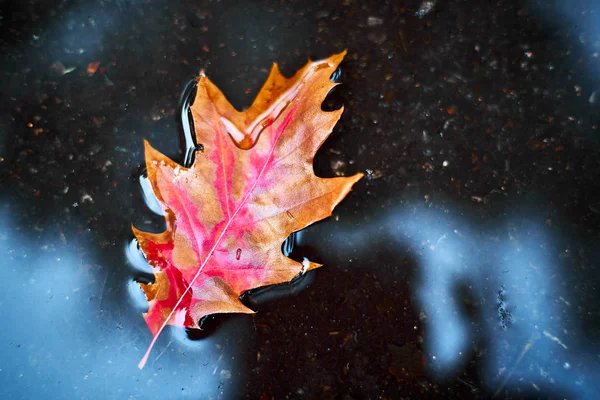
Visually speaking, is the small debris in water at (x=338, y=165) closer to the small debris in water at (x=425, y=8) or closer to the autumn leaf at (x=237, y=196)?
the autumn leaf at (x=237, y=196)

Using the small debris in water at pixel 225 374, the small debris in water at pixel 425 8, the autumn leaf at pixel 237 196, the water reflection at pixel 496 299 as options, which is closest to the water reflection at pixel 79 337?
the small debris in water at pixel 225 374

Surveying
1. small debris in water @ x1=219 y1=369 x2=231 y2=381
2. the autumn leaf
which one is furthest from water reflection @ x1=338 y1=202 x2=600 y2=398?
small debris in water @ x1=219 y1=369 x2=231 y2=381

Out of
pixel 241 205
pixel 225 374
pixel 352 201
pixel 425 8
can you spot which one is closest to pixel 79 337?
pixel 225 374

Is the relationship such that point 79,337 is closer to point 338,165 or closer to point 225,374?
point 225,374

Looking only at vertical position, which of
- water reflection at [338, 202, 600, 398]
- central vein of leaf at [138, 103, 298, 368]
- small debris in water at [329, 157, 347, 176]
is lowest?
water reflection at [338, 202, 600, 398]

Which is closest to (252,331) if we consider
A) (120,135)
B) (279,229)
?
(279,229)

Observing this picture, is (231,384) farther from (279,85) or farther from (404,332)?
(279,85)

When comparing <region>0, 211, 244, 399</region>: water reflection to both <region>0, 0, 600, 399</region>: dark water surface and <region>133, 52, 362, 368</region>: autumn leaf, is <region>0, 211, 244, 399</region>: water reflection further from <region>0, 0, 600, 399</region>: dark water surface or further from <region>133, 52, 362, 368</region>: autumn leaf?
<region>133, 52, 362, 368</region>: autumn leaf
